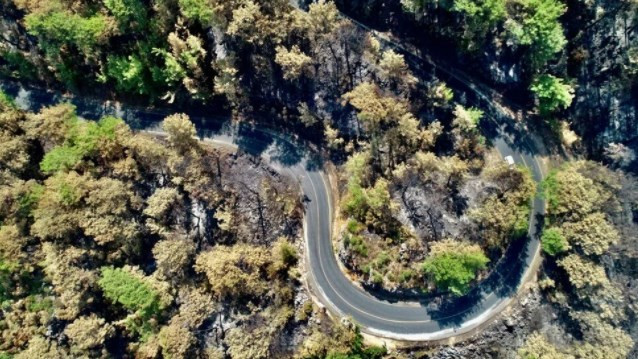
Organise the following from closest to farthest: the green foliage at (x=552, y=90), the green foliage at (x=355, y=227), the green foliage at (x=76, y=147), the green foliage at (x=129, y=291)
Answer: the green foliage at (x=552, y=90) < the green foliage at (x=129, y=291) < the green foliage at (x=76, y=147) < the green foliage at (x=355, y=227)

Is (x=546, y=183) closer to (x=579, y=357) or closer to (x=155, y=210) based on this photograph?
(x=579, y=357)

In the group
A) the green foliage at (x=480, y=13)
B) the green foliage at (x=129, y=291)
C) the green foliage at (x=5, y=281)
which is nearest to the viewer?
the green foliage at (x=480, y=13)

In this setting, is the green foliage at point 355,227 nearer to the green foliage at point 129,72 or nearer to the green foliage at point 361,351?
the green foliage at point 361,351

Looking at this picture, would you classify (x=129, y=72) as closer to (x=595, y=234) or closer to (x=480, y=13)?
(x=480, y=13)

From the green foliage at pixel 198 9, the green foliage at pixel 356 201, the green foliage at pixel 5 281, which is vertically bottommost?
the green foliage at pixel 5 281

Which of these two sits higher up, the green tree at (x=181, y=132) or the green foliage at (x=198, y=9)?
the green foliage at (x=198, y=9)

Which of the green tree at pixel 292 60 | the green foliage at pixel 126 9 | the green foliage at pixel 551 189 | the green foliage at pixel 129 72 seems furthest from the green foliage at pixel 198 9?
the green foliage at pixel 551 189
